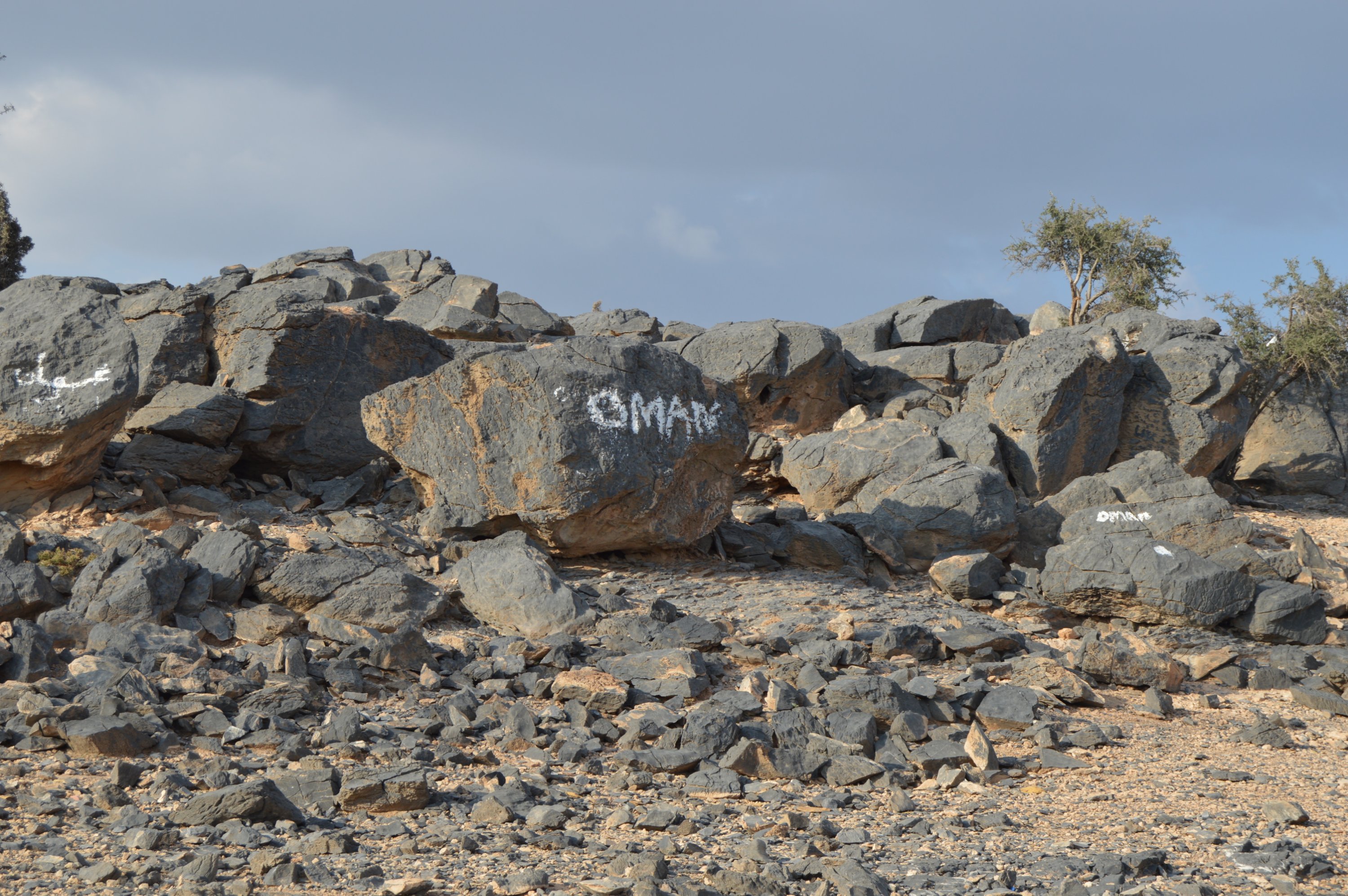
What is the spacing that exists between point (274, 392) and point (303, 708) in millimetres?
8464

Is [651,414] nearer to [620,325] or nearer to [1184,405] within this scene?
[1184,405]

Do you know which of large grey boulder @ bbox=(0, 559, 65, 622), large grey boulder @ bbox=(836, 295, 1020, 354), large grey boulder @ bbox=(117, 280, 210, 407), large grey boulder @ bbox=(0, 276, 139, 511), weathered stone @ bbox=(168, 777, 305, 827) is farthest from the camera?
large grey boulder @ bbox=(836, 295, 1020, 354)

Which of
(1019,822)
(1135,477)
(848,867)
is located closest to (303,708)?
(848,867)

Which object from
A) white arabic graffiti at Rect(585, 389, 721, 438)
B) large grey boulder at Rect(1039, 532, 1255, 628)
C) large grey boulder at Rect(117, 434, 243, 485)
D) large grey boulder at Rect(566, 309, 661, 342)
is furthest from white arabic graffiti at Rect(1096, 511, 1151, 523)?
large grey boulder at Rect(566, 309, 661, 342)

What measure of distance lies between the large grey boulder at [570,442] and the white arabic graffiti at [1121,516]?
5.10 m

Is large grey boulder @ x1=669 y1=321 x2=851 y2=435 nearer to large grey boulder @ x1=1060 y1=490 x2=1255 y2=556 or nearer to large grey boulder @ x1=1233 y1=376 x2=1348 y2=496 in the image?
large grey boulder @ x1=1060 y1=490 x2=1255 y2=556

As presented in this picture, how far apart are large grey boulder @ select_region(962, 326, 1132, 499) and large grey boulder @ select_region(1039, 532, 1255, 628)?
619 cm

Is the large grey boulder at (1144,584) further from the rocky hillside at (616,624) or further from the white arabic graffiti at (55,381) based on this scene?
the white arabic graffiti at (55,381)

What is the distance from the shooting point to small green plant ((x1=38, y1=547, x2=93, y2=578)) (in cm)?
1005

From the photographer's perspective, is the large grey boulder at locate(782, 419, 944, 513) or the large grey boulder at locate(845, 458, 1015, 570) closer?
the large grey boulder at locate(845, 458, 1015, 570)

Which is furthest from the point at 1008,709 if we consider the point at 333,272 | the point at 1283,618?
the point at 333,272

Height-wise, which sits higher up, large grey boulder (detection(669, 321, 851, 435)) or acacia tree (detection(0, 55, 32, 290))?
acacia tree (detection(0, 55, 32, 290))

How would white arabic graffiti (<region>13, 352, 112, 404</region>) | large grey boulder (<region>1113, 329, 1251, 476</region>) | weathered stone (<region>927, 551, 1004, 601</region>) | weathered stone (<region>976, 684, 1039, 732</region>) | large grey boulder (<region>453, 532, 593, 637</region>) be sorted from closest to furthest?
weathered stone (<region>976, 684, 1039, 732</region>) → large grey boulder (<region>453, 532, 593, 637</region>) → white arabic graffiti (<region>13, 352, 112, 404</region>) → weathered stone (<region>927, 551, 1004, 601</region>) → large grey boulder (<region>1113, 329, 1251, 476</region>)

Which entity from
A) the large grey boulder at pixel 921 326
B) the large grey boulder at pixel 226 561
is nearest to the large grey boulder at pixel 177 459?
the large grey boulder at pixel 226 561
